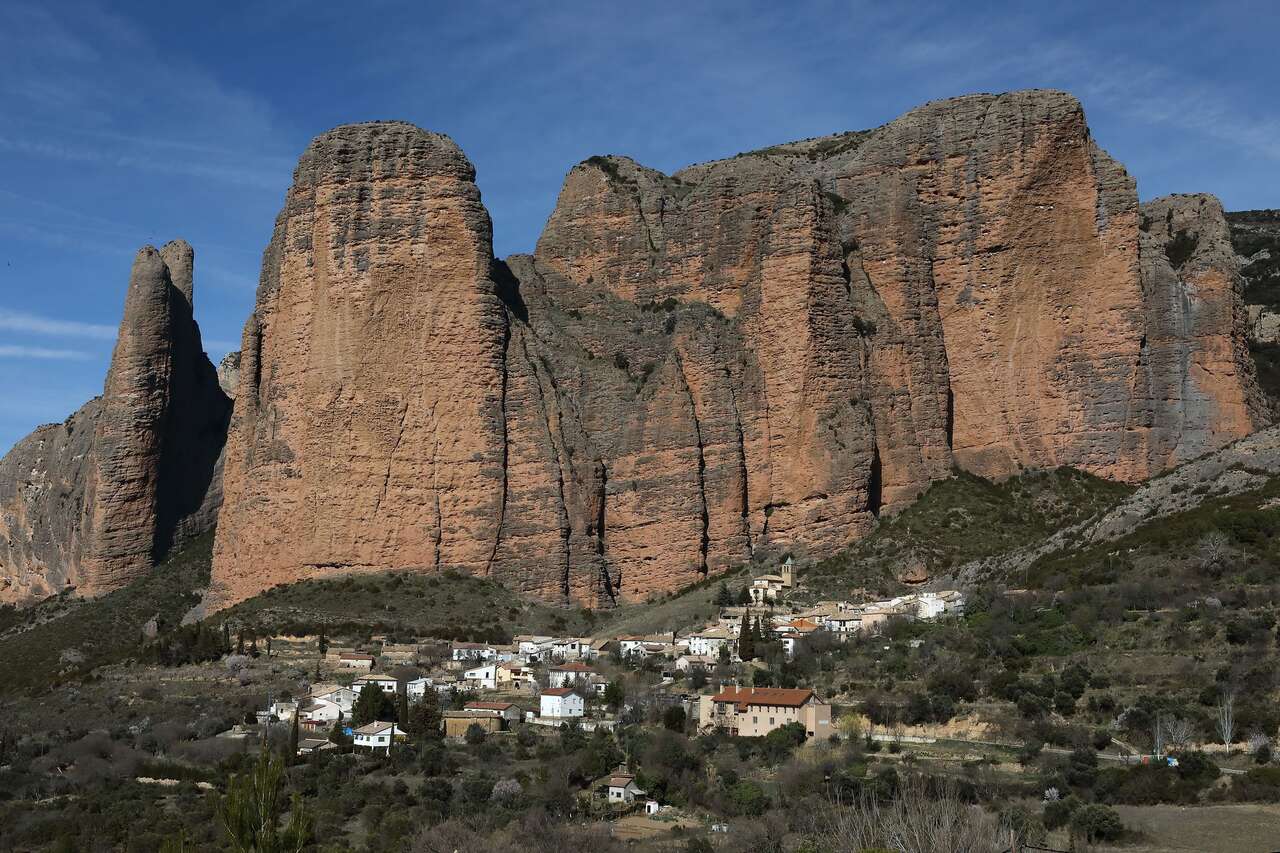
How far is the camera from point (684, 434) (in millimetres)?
64625

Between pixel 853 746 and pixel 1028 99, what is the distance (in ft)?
100

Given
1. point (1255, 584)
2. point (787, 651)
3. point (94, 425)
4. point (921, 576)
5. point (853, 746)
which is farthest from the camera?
point (94, 425)

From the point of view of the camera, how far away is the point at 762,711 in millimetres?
46156

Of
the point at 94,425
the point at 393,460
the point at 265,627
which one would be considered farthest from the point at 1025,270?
the point at 94,425

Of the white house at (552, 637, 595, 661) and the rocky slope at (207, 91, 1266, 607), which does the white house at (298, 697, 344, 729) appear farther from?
the rocky slope at (207, 91, 1266, 607)

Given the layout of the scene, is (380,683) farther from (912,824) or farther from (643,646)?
(912,824)

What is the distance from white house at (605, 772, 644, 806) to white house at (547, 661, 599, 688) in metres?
11.0

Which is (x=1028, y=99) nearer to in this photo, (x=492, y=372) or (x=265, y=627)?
(x=492, y=372)

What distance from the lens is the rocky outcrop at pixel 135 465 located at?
78625 millimetres

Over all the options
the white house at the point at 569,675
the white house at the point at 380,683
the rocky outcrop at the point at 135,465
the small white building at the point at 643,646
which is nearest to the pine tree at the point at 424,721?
the white house at the point at 380,683

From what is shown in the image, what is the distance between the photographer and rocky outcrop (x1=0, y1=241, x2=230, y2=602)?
258 feet

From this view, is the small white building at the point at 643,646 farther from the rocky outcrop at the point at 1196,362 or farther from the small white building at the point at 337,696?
the rocky outcrop at the point at 1196,362

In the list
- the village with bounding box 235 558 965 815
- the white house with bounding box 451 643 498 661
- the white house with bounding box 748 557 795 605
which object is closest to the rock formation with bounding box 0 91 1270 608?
the white house with bounding box 748 557 795 605

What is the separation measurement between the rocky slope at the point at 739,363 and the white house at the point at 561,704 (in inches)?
478
